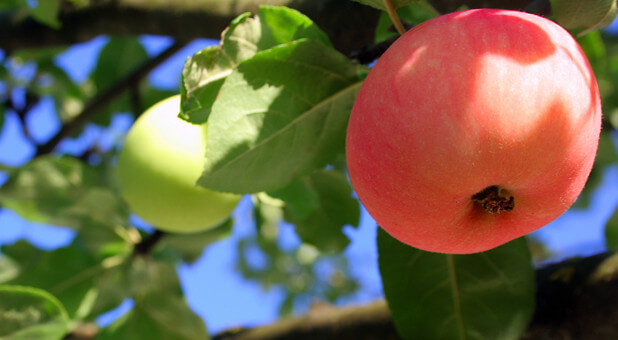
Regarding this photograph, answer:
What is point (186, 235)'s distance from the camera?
62.1 inches

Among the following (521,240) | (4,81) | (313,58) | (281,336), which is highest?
(313,58)

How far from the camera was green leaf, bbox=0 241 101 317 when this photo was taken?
1413mm

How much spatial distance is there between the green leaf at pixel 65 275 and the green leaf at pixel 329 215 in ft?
1.79

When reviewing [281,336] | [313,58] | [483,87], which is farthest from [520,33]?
[281,336]

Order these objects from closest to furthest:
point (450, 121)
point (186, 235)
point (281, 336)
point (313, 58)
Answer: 1. point (450, 121)
2. point (313, 58)
3. point (281, 336)
4. point (186, 235)

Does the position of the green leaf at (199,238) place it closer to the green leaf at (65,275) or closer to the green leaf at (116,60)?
the green leaf at (65,275)

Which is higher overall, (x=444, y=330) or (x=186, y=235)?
(x=444, y=330)

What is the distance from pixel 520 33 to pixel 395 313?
56 centimetres

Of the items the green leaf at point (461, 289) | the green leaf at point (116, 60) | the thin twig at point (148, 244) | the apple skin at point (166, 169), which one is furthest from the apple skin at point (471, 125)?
the green leaf at point (116, 60)

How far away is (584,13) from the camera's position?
71cm

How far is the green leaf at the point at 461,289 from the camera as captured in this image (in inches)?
37.0

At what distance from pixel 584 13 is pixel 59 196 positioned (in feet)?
4.12

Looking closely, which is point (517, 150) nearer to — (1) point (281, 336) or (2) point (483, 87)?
(2) point (483, 87)

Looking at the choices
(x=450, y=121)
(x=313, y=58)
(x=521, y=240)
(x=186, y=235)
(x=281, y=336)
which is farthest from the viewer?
(x=186, y=235)
